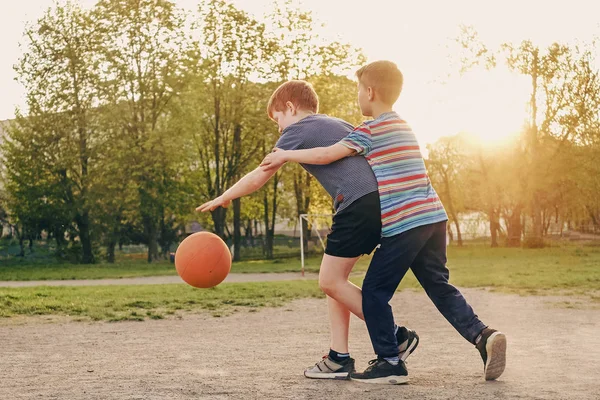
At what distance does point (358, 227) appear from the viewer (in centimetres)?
469

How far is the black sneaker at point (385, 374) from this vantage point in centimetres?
466

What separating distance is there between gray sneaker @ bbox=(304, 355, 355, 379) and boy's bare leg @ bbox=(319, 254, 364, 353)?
3.3 inches

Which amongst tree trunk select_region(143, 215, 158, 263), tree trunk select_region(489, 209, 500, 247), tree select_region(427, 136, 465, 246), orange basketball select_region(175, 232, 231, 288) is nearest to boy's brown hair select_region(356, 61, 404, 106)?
orange basketball select_region(175, 232, 231, 288)

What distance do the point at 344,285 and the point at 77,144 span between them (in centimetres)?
3193

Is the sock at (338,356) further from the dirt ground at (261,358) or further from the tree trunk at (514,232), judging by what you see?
the tree trunk at (514,232)

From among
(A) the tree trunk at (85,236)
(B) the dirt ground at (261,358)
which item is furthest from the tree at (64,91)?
(B) the dirt ground at (261,358)

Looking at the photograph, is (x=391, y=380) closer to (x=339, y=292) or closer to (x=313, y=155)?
(x=339, y=292)

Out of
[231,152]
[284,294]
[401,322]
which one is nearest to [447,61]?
[231,152]

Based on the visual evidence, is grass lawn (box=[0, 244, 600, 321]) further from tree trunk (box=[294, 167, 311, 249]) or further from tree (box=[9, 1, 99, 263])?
tree trunk (box=[294, 167, 311, 249])

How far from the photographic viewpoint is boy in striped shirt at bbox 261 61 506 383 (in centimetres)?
470

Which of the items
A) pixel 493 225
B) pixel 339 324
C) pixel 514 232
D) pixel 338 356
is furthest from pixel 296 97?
pixel 493 225

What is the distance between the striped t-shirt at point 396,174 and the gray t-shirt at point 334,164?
3.2 inches

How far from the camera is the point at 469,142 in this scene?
42.1 m

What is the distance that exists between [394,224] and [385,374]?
0.89 meters
